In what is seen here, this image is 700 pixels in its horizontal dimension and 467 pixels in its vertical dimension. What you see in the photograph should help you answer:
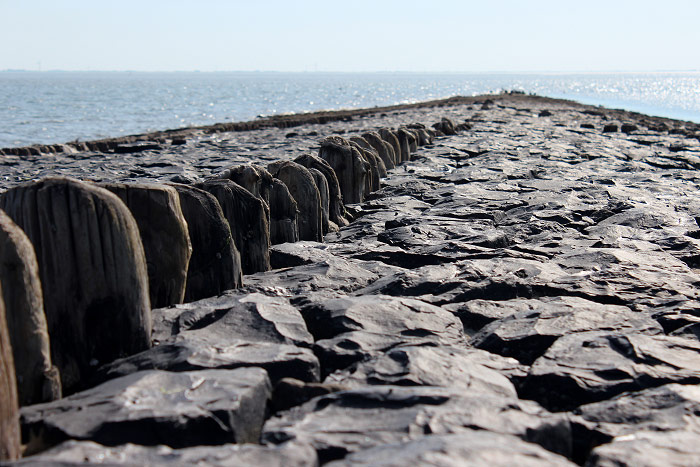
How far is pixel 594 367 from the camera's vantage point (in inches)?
111

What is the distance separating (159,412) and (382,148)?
24.2 feet

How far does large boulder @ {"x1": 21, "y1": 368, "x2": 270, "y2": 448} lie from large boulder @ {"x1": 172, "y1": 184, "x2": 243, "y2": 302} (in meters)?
1.19

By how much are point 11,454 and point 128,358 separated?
799 millimetres

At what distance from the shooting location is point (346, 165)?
6805 millimetres

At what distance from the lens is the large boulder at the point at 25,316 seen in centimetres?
234

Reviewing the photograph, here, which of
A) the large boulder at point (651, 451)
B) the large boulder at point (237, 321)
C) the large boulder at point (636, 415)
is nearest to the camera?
the large boulder at point (651, 451)

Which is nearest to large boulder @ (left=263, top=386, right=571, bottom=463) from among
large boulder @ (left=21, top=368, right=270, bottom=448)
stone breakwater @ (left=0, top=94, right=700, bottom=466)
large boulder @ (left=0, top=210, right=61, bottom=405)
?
stone breakwater @ (left=0, top=94, right=700, bottom=466)

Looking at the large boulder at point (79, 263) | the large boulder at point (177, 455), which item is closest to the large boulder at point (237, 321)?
the large boulder at point (79, 263)

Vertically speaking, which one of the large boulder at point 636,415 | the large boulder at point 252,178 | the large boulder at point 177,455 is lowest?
the large boulder at point 636,415

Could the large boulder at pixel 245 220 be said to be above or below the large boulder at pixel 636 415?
above

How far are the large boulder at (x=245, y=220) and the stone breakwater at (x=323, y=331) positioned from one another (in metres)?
0.01

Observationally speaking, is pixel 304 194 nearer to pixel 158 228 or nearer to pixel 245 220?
pixel 245 220

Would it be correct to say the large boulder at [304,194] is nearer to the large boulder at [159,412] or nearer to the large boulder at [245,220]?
the large boulder at [245,220]

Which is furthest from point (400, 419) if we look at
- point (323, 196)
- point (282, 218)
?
point (323, 196)
